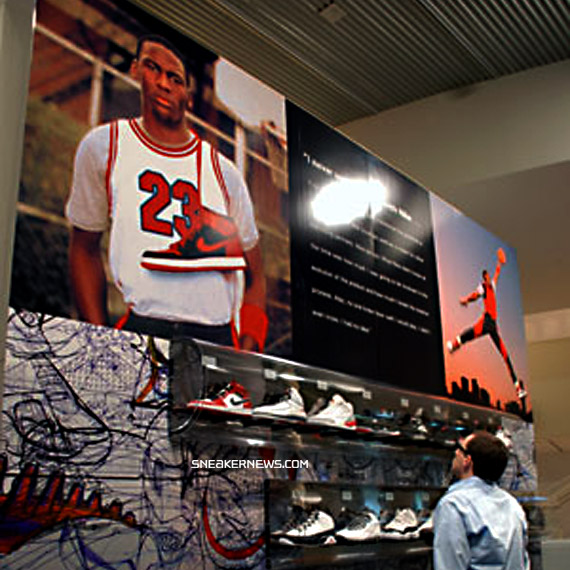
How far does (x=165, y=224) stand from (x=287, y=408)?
3.42 ft

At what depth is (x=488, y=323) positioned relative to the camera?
19.5 feet

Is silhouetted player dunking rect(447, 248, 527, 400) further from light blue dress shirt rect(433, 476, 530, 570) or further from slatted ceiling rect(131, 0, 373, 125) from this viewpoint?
light blue dress shirt rect(433, 476, 530, 570)

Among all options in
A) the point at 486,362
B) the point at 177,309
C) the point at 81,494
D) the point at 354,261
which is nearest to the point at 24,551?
the point at 81,494

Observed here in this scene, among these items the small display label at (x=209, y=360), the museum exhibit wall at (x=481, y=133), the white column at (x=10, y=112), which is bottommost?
the small display label at (x=209, y=360)

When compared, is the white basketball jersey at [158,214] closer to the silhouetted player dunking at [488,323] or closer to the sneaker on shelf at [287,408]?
the sneaker on shelf at [287,408]

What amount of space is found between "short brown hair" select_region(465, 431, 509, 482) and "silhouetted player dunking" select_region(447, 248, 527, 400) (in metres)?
2.31

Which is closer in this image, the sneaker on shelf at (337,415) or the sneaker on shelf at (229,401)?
the sneaker on shelf at (229,401)

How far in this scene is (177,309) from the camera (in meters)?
3.31

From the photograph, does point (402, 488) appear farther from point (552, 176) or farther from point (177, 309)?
point (552, 176)

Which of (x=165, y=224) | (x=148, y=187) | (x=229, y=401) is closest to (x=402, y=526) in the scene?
(x=229, y=401)

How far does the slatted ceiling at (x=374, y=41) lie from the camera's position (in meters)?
5.69

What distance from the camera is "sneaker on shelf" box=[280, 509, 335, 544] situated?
137 inches

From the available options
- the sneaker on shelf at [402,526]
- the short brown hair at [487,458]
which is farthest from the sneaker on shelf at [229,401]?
the sneaker on shelf at [402,526]

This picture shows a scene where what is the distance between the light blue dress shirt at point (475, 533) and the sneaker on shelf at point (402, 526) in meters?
1.04
